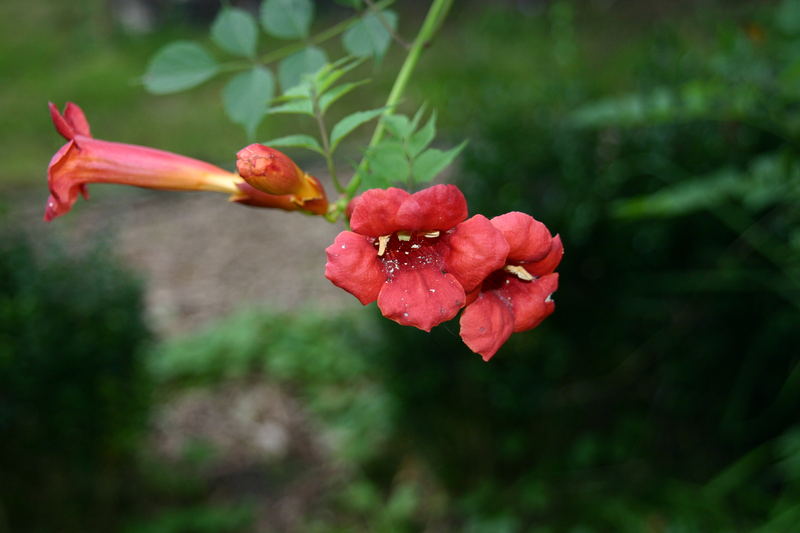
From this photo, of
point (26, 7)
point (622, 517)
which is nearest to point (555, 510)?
point (622, 517)

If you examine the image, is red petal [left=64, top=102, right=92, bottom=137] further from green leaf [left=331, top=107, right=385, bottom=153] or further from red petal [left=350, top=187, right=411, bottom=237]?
red petal [left=350, top=187, right=411, bottom=237]

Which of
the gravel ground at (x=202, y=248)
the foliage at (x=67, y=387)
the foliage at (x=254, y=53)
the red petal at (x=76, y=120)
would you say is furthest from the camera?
the gravel ground at (x=202, y=248)

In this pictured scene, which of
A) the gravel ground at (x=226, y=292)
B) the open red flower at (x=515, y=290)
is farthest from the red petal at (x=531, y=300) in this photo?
the gravel ground at (x=226, y=292)

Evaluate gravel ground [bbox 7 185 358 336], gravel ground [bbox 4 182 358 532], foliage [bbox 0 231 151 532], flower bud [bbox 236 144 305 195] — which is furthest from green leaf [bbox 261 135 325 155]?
gravel ground [bbox 7 185 358 336]

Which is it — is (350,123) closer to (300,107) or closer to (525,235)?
(300,107)

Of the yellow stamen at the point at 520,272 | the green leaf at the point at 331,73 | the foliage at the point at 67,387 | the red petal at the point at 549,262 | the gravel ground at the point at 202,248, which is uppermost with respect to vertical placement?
the green leaf at the point at 331,73

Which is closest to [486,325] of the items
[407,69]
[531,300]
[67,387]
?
[531,300]

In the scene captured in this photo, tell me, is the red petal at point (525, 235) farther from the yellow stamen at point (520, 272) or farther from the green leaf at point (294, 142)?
the green leaf at point (294, 142)
